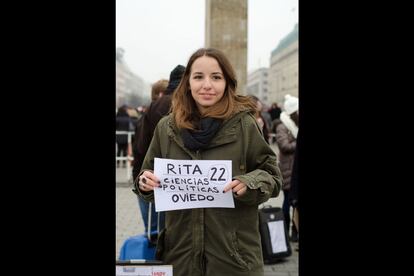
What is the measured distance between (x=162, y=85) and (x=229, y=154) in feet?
9.18

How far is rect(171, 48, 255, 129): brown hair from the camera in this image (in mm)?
2525

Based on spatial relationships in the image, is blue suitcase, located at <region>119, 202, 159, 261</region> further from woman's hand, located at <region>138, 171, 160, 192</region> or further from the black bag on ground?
the black bag on ground

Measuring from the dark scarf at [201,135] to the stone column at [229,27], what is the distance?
5407 mm

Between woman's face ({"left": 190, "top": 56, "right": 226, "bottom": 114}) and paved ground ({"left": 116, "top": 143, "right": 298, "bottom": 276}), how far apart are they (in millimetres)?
3267

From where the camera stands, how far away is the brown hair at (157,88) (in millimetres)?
5113

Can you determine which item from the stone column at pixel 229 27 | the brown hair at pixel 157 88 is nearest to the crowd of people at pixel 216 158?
the brown hair at pixel 157 88

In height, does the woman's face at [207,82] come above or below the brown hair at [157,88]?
below

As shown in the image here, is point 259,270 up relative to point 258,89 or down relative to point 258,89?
down

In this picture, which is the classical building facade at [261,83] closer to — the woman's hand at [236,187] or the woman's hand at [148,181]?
the woman's hand at [148,181]
